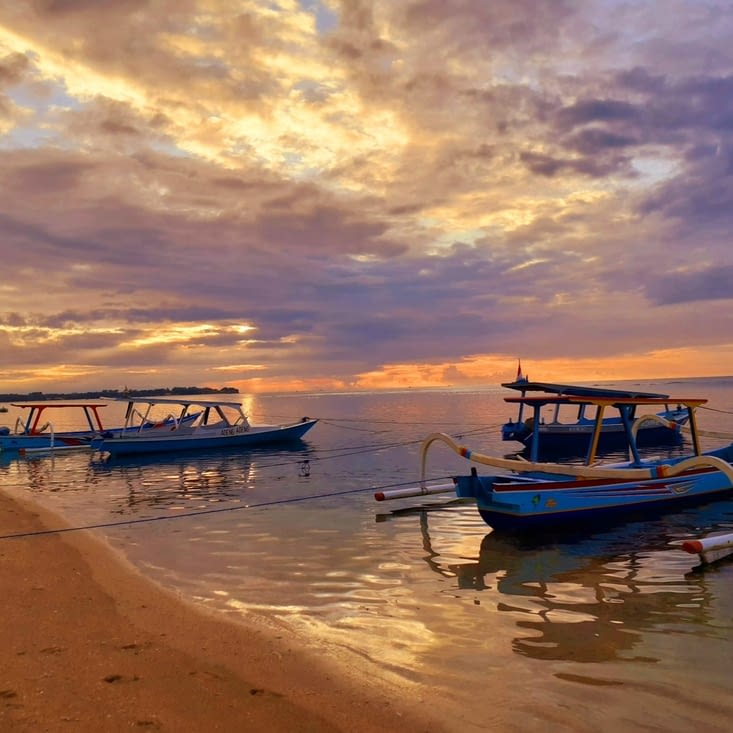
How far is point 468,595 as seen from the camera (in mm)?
10672

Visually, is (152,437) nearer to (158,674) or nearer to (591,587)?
(591,587)

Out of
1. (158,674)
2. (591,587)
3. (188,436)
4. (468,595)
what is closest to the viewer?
(158,674)

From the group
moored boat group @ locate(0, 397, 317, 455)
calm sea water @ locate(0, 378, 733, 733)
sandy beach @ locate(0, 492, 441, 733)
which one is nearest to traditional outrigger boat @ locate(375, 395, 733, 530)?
calm sea water @ locate(0, 378, 733, 733)

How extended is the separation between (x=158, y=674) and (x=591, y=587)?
319 inches

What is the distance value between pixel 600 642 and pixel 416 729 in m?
3.83

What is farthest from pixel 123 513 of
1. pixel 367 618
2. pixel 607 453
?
pixel 607 453

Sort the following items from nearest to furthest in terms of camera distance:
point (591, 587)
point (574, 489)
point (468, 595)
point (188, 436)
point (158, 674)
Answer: point (158, 674) → point (468, 595) → point (591, 587) → point (574, 489) → point (188, 436)

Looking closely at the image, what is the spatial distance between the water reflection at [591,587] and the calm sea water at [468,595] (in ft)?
0.15

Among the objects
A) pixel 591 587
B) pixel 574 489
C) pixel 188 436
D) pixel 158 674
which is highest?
pixel 574 489

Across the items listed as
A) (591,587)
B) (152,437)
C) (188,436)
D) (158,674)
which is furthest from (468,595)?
(188,436)

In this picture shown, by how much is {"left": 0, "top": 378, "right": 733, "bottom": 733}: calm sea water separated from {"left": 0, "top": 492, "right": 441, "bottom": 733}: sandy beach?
0.62 metres

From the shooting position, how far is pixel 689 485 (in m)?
18.0

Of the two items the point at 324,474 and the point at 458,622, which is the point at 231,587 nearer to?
the point at 458,622

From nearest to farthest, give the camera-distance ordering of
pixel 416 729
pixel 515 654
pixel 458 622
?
1. pixel 416 729
2. pixel 515 654
3. pixel 458 622
